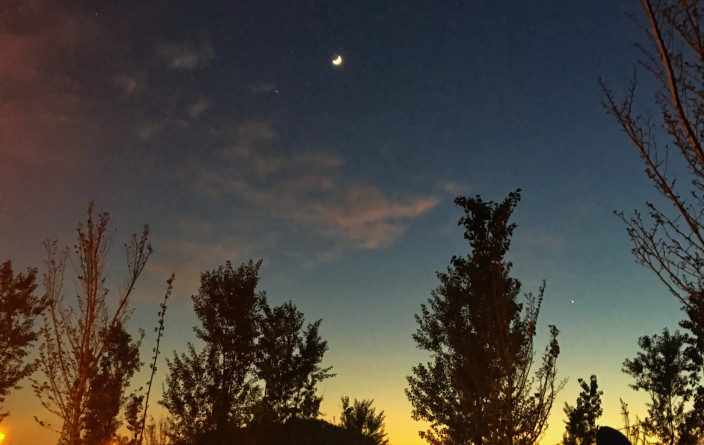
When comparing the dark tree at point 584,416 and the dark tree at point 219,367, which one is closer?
the dark tree at point 219,367

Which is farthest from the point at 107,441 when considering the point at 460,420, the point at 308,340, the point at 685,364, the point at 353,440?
the point at 685,364

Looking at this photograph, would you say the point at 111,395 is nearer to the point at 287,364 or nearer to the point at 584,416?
the point at 287,364

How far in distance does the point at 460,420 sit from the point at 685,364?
25.4 m

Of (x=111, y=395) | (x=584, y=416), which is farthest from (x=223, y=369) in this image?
(x=584, y=416)

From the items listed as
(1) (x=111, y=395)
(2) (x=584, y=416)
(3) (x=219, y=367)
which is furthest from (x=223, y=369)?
(2) (x=584, y=416)

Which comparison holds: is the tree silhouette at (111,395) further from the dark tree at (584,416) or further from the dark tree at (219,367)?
the dark tree at (584,416)

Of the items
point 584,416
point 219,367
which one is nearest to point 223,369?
point 219,367

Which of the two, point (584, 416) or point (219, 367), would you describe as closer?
point (219, 367)

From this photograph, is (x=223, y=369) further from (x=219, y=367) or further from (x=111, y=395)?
(x=111, y=395)

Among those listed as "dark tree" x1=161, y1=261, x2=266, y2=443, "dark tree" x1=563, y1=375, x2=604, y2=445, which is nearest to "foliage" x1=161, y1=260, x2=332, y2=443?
"dark tree" x1=161, y1=261, x2=266, y2=443

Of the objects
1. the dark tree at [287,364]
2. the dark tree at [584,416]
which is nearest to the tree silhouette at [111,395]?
the dark tree at [287,364]

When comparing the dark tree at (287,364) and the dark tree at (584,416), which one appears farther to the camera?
the dark tree at (584,416)

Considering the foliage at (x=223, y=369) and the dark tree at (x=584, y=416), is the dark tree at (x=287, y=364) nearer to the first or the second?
the foliage at (x=223, y=369)

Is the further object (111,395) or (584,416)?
(584,416)
